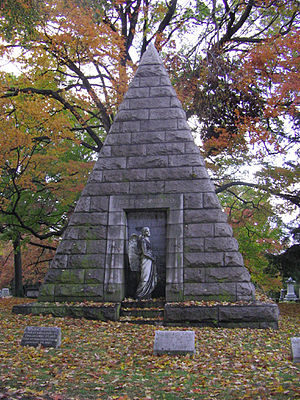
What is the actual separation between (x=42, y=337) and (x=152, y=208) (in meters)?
3.91

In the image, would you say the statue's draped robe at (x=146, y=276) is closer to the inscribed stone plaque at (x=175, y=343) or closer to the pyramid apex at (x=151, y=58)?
the inscribed stone plaque at (x=175, y=343)

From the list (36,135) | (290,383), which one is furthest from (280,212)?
(290,383)

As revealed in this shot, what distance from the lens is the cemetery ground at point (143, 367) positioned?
469cm

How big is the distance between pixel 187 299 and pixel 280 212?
27.6 ft

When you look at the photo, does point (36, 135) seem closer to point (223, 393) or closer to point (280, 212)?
point (280, 212)

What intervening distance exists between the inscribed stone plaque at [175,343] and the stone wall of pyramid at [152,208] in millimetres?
2729

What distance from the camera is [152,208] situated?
31.8ft

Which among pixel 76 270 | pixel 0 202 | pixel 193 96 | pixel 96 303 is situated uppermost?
pixel 193 96

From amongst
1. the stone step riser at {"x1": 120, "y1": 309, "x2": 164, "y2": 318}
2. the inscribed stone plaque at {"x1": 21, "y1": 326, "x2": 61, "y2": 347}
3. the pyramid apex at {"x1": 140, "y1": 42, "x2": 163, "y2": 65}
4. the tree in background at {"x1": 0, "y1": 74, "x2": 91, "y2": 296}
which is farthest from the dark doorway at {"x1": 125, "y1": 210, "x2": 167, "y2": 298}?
the tree in background at {"x1": 0, "y1": 74, "x2": 91, "y2": 296}

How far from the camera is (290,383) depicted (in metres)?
4.83

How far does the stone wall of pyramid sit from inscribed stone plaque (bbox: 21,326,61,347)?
2.59m

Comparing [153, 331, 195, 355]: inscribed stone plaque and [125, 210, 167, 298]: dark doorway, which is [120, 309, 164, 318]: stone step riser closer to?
[125, 210, 167, 298]: dark doorway

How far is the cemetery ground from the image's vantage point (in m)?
4.69

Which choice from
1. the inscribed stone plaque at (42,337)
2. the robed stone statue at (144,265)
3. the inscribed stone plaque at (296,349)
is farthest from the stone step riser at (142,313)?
the inscribed stone plaque at (296,349)
